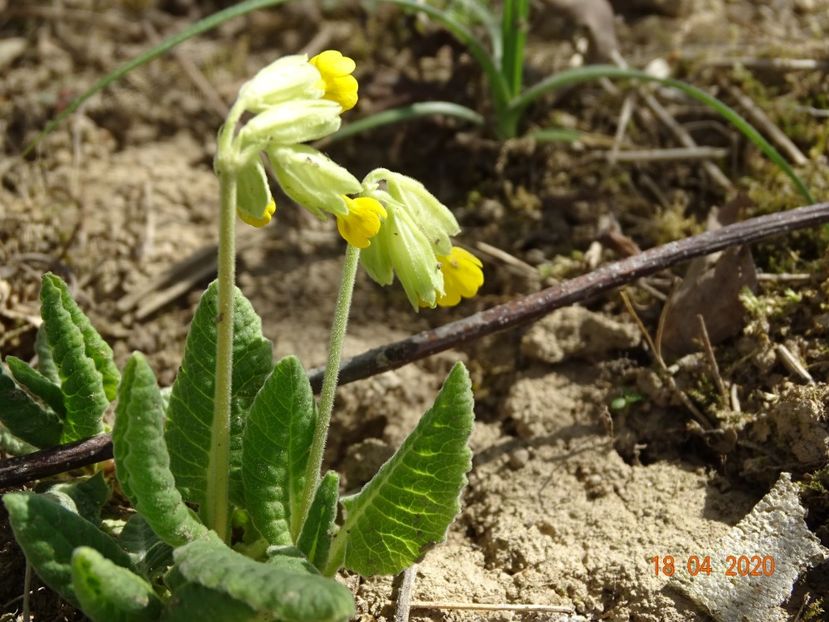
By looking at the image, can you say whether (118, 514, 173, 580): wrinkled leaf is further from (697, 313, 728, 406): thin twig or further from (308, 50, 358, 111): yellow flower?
(697, 313, 728, 406): thin twig

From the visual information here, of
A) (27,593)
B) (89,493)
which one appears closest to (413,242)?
(89,493)

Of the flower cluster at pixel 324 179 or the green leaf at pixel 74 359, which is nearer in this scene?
the flower cluster at pixel 324 179

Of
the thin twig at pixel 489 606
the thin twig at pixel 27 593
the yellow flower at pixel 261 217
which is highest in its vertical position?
the yellow flower at pixel 261 217

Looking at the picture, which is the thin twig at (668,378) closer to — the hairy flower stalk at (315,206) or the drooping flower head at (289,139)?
the hairy flower stalk at (315,206)

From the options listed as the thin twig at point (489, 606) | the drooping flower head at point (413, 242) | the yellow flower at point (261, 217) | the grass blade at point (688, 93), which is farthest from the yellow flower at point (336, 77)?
the grass blade at point (688, 93)

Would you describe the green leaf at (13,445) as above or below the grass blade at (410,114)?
below

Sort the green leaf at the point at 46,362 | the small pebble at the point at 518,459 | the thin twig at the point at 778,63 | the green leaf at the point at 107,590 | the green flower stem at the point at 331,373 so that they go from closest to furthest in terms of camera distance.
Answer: the green leaf at the point at 107,590 < the green flower stem at the point at 331,373 < the green leaf at the point at 46,362 < the small pebble at the point at 518,459 < the thin twig at the point at 778,63

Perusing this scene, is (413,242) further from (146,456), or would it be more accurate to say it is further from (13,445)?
(13,445)
